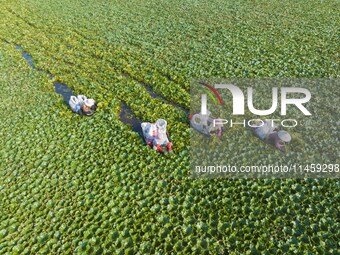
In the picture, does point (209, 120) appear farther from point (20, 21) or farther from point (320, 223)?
point (20, 21)

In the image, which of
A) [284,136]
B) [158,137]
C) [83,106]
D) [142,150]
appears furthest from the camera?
[83,106]

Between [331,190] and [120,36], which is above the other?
[120,36]

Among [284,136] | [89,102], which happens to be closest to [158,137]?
[89,102]

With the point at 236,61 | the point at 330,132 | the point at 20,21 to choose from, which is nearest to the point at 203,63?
the point at 236,61

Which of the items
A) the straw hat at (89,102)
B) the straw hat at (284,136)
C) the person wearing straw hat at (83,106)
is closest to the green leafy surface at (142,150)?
the person wearing straw hat at (83,106)

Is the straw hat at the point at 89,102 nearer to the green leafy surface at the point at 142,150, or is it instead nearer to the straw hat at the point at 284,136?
the green leafy surface at the point at 142,150

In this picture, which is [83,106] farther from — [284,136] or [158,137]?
[284,136]

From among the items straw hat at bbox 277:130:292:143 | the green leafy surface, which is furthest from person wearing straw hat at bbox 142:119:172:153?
straw hat at bbox 277:130:292:143

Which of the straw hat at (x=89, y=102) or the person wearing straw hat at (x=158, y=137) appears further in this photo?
the straw hat at (x=89, y=102)
